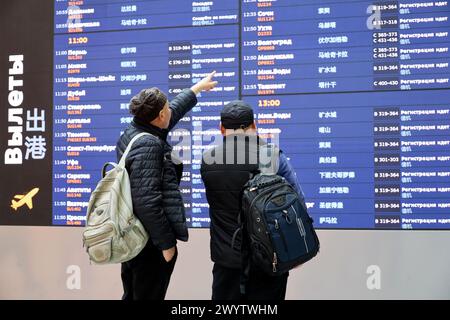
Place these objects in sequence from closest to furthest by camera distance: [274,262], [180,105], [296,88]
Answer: [274,262]
[180,105]
[296,88]

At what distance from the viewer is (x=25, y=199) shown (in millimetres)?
3662

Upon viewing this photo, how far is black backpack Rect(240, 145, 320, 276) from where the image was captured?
6.62ft

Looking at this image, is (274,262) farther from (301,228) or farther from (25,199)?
(25,199)

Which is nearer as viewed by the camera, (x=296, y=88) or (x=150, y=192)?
(x=150, y=192)

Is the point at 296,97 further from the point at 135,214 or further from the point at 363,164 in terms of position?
the point at 135,214

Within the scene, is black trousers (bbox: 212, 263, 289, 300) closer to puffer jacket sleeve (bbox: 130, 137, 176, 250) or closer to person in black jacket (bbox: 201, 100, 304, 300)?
person in black jacket (bbox: 201, 100, 304, 300)

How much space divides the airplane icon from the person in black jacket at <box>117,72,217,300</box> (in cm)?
164

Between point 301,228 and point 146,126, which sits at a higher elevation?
point 146,126

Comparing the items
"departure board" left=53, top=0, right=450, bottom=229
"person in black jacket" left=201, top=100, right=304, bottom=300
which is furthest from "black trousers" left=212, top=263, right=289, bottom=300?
"departure board" left=53, top=0, right=450, bottom=229

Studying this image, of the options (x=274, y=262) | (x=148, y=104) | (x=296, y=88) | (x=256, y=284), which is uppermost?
(x=296, y=88)

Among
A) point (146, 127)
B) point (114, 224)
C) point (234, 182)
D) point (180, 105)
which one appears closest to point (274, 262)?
point (234, 182)

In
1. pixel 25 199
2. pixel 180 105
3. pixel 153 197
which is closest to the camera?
pixel 153 197

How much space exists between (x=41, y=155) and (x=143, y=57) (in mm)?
1098

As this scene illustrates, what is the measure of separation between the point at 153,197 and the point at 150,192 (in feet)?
0.09
